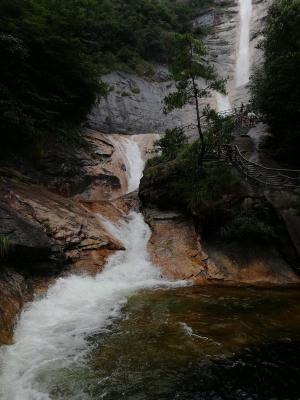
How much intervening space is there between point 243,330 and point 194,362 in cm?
191

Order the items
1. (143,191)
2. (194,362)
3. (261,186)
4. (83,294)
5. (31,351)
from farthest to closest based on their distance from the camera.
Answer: (143,191)
(261,186)
(83,294)
(31,351)
(194,362)

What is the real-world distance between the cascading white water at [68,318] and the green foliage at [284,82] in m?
7.82

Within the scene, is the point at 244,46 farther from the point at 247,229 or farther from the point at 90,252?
the point at 90,252

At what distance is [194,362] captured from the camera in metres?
7.32

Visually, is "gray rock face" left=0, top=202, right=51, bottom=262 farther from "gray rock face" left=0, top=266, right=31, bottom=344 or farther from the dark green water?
the dark green water

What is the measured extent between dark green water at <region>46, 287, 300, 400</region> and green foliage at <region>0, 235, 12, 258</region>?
3.47 metres

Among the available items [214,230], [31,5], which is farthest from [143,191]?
[31,5]

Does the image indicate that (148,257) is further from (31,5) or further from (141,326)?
(31,5)

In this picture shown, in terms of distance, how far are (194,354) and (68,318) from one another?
343 centimetres

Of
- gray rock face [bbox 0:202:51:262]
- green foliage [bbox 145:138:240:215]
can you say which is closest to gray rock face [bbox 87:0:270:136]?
green foliage [bbox 145:138:240:215]

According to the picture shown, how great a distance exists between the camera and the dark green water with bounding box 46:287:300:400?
6.53m

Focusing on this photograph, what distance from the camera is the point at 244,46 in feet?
135

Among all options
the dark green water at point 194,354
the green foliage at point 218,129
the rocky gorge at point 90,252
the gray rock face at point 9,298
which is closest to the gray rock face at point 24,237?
the rocky gorge at point 90,252

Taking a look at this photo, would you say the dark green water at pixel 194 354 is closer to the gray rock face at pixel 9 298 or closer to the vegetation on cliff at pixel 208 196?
the gray rock face at pixel 9 298
